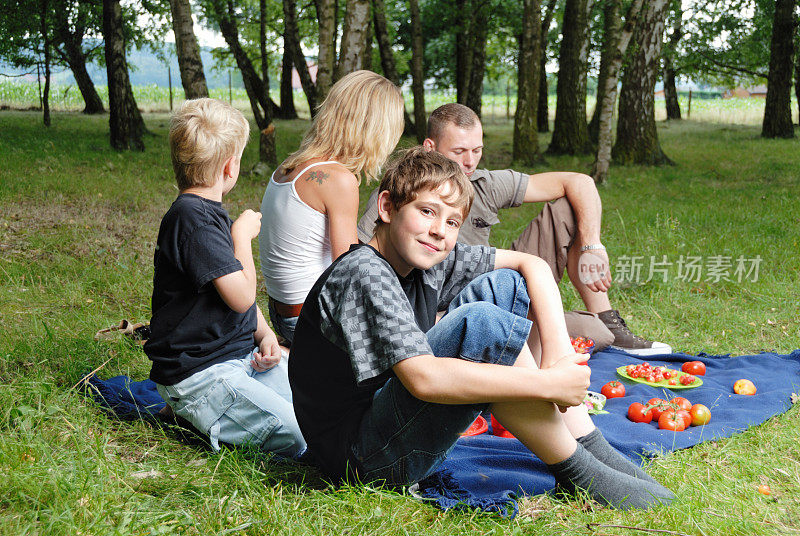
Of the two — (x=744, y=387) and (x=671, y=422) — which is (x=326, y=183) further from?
(x=744, y=387)

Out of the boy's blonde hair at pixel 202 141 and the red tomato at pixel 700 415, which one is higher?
the boy's blonde hair at pixel 202 141

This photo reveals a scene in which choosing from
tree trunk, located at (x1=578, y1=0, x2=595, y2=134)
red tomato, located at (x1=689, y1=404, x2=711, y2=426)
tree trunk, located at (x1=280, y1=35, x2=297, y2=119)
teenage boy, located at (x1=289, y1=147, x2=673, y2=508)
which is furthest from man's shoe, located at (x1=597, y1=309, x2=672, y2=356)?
tree trunk, located at (x1=280, y1=35, x2=297, y2=119)

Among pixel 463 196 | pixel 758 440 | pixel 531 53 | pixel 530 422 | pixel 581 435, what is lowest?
pixel 758 440

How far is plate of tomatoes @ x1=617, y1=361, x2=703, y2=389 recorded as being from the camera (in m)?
4.19

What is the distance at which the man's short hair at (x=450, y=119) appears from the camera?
14.1ft

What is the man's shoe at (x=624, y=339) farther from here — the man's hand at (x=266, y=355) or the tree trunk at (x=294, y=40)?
the tree trunk at (x=294, y=40)

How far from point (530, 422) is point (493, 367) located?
12.8 inches

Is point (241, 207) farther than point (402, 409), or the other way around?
point (241, 207)

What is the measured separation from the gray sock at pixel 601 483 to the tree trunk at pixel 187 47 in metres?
8.52

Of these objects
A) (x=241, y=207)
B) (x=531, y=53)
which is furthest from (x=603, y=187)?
(x=241, y=207)

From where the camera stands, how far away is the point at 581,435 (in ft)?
9.05

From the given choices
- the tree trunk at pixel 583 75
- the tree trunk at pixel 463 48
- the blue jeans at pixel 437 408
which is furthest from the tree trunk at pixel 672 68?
the blue jeans at pixel 437 408

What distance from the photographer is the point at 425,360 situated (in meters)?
2.23

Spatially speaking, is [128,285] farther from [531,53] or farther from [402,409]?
[531,53]
